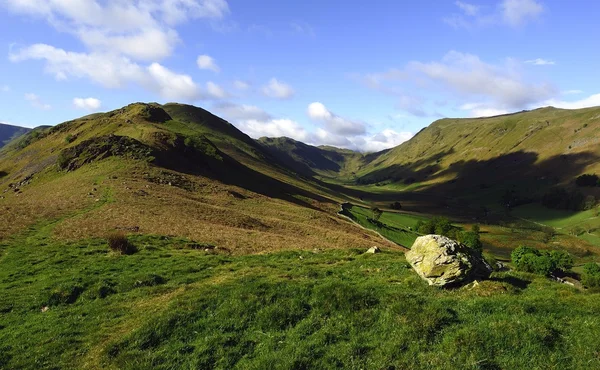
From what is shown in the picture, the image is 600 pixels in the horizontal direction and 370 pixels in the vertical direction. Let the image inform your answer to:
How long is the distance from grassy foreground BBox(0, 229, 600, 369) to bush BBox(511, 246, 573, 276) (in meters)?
83.3

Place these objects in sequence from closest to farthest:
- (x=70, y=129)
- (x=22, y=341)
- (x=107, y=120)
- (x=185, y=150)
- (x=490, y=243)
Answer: (x=22, y=341) < (x=185, y=150) < (x=107, y=120) < (x=70, y=129) < (x=490, y=243)

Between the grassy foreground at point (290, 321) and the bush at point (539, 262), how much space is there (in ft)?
273

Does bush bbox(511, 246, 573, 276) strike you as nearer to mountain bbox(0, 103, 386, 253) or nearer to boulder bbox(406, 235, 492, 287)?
mountain bbox(0, 103, 386, 253)

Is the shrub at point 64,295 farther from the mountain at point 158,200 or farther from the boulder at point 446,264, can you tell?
the boulder at point 446,264

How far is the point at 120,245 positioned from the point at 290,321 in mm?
19939

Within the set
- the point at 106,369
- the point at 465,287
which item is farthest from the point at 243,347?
the point at 465,287

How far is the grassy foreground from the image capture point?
39.3ft

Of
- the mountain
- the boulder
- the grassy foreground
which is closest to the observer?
the grassy foreground

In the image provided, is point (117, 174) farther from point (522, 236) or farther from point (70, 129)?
point (522, 236)

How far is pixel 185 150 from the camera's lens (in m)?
83.0

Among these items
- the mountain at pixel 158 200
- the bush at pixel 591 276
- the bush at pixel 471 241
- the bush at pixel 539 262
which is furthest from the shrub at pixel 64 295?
the bush at pixel 471 241

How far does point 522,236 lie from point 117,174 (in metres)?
174

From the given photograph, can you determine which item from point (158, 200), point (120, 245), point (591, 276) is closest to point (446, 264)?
point (120, 245)

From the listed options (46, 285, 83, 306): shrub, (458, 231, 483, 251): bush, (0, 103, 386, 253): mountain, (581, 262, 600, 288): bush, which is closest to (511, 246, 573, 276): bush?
(581, 262, 600, 288): bush
